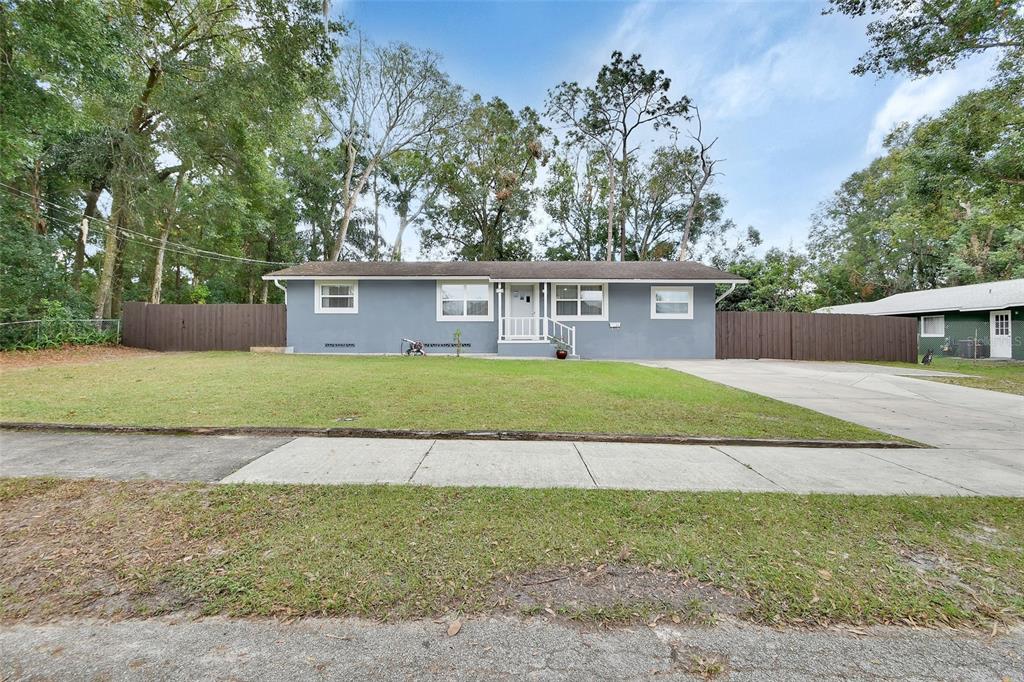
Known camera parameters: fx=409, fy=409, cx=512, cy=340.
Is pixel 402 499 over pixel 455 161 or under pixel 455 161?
under

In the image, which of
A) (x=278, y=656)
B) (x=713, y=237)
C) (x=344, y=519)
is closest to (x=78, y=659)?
(x=278, y=656)

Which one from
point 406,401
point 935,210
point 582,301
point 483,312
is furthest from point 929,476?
point 935,210

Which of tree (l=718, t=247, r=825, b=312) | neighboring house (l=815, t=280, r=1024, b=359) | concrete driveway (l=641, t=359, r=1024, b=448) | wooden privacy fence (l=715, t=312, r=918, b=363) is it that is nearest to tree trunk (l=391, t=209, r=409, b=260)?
tree (l=718, t=247, r=825, b=312)

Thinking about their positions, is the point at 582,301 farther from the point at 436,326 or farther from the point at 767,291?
the point at 767,291

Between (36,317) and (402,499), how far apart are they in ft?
57.1

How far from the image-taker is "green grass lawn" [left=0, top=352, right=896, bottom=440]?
5.00 m

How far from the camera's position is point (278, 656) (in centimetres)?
160

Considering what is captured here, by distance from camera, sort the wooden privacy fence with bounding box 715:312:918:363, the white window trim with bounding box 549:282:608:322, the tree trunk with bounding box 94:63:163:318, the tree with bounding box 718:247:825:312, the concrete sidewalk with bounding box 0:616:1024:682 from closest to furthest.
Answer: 1. the concrete sidewalk with bounding box 0:616:1024:682
2. the white window trim with bounding box 549:282:608:322
3. the tree trunk with bounding box 94:63:163:318
4. the wooden privacy fence with bounding box 715:312:918:363
5. the tree with bounding box 718:247:825:312

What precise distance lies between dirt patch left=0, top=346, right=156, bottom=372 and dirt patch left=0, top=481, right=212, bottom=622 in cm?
1019

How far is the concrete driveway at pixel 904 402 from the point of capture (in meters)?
5.16

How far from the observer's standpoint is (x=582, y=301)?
15023 mm

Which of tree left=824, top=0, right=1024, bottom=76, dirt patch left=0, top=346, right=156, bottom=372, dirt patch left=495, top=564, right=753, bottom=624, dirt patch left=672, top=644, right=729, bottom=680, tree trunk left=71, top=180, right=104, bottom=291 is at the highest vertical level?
tree left=824, top=0, right=1024, bottom=76

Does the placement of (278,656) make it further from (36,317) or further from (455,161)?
(455,161)

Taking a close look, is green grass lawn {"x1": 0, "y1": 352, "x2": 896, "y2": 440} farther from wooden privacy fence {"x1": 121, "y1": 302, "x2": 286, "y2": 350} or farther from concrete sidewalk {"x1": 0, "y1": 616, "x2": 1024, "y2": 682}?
wooden privacy fence {"x1": 121, "y1": 302, "x2": 286, "y2": 350}
